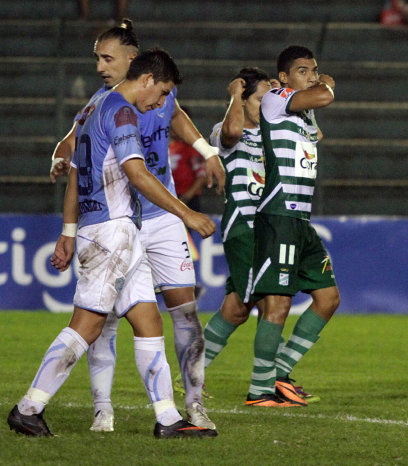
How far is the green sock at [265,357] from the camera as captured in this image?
20.3 ft

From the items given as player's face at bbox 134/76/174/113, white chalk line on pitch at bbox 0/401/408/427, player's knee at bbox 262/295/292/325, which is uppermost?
player's face at bbox 134/76/174/113

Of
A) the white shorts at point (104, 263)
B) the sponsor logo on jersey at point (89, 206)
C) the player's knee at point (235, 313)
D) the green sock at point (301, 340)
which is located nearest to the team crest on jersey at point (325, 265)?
the green sock at point (301, 340)

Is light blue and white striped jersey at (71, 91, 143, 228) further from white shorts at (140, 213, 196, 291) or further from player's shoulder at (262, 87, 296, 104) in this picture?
player's shoulder at (262, 87, 296, 104)

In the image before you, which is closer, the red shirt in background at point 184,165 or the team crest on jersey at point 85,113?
the team crest on jersey at point 85,113

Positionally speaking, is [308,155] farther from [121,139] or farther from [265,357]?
[121,139]

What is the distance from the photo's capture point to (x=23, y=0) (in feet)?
53.3

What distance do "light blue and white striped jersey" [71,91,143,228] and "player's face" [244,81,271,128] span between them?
7.42 feet

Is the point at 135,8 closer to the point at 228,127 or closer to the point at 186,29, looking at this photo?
the point at 186,29

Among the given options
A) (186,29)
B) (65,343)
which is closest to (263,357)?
(65,343)

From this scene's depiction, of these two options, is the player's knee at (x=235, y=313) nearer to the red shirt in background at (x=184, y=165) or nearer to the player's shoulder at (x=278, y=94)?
the player's shoulder at (x=278, y=94)

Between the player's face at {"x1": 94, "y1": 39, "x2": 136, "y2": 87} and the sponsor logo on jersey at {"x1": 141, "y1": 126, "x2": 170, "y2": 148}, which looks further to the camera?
the player's face at {"x1": 94, "y1": 39, "x2": 136, "y2": 87}

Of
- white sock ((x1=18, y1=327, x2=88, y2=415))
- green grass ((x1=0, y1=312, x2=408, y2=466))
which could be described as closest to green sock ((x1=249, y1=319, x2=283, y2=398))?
green grass ((x1=0, y1=312, x2=408, y2=466))

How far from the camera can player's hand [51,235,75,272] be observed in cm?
518

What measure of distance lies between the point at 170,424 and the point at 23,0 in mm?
12491
